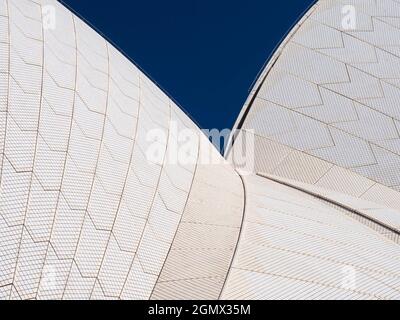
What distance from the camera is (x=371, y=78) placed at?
16859 millimetres

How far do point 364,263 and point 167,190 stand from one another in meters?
3.73

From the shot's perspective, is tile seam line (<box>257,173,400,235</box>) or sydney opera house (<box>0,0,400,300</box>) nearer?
sydney opera house (<box>0,0,400,300</box>)

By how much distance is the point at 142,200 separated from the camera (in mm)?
Result: 9969

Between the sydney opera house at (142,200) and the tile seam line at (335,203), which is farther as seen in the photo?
the tile seam line at (335,203)

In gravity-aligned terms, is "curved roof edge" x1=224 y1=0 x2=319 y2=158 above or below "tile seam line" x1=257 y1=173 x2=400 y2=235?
above

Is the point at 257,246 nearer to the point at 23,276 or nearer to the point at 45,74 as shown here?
the point at 23,276

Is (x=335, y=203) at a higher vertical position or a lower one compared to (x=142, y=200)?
higher

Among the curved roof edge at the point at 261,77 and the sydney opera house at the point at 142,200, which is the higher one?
the curved roof edge at the point at 261,77

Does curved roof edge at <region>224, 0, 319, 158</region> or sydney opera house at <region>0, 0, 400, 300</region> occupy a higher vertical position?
curved roof edge at <region>224, 0, 319, 158</region>

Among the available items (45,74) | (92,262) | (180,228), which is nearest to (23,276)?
(92,262)

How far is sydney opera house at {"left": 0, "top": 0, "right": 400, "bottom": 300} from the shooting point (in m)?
8.56

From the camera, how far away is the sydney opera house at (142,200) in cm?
856

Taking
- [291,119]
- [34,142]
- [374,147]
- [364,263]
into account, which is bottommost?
[364,263]
